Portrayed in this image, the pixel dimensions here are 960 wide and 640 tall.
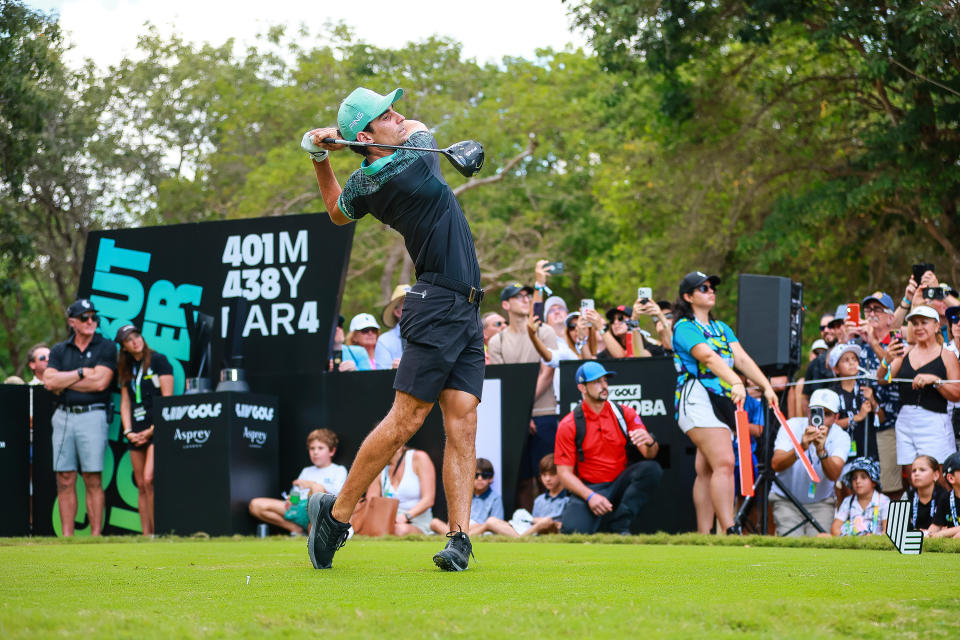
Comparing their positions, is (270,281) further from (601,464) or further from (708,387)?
(708,387)

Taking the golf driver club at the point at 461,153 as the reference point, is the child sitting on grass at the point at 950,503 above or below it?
below

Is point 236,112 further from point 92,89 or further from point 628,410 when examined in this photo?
point 628,410

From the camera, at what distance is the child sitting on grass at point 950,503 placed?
8672 mm

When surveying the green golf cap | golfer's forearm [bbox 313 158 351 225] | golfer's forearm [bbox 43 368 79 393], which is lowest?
golfer's forearm [bbox 43 368 79 393]


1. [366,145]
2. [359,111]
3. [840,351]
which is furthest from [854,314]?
[366,145]

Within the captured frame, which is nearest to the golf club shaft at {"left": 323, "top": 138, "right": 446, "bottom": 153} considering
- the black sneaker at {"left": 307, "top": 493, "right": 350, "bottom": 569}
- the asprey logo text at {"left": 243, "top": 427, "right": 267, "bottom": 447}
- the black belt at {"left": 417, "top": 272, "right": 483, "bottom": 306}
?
the black belt at {"left": 417, "top": 272, "right": 483, "bottom": 306}

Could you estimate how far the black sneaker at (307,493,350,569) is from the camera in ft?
18.5

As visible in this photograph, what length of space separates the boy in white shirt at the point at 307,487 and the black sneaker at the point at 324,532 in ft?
17.5

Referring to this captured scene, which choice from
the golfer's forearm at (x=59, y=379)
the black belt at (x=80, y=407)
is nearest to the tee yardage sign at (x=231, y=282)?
the black belt at (x=80, y=407)

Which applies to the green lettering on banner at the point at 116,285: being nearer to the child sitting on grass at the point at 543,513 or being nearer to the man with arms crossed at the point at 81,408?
the man with arms crossed at the point at 81,408

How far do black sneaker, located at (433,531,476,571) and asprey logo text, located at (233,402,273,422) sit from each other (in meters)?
5.94

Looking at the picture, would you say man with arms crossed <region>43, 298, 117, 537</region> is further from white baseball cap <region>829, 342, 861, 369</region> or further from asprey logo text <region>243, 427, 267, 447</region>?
white baseball cap <region>829, 342, 861, 369</region>

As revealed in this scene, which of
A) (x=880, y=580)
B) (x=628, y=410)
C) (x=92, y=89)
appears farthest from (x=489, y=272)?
(x=880, y=580)

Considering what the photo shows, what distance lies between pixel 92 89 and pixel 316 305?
915 inches
